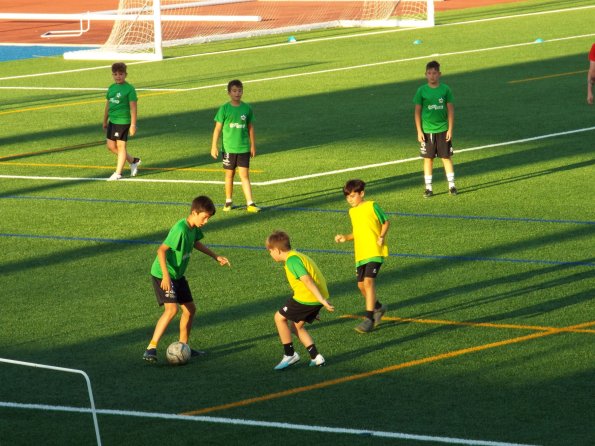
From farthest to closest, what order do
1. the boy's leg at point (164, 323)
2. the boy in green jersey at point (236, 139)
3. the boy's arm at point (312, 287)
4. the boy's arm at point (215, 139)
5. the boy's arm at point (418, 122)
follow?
the boy's arm at point (418, 122)
the boy in green jersey at point (236, 139)
the boy's arm at point (215, 139)
the boy's leg at point (164, 323)
the boy's arm at point (312, 287)

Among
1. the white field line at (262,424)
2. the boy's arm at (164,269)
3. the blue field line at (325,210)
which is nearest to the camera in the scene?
the white field line at (262,424)

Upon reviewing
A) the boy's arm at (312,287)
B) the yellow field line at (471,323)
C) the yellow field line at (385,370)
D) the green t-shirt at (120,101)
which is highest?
the green t-shirt at (120,101)

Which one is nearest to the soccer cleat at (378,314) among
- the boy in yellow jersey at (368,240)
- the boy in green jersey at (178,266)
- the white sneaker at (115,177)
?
the boy in yellow jersey at (368,240)

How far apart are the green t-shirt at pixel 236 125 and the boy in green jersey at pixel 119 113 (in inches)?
105

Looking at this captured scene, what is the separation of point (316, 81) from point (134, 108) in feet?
40.2

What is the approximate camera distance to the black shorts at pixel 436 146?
1905 centimetres

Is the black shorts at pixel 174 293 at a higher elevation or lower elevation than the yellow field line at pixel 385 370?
higher

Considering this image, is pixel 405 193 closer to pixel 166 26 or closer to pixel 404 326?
pixel 404 326

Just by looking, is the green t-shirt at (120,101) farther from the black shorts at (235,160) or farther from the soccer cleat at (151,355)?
the soccer cleat at (151,355)

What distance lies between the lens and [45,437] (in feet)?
32.7

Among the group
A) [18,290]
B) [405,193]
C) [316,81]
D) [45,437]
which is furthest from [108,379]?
[316,81]

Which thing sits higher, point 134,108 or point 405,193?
point 134,108

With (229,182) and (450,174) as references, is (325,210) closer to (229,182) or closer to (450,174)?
(229,182)

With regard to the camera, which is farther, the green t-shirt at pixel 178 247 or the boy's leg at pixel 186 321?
the boy's leg at pixel 186 321
